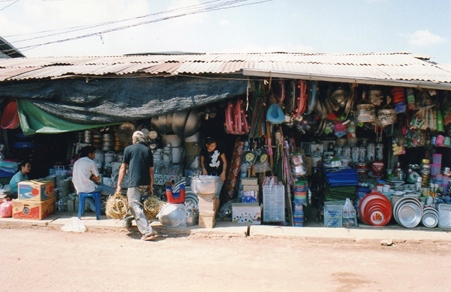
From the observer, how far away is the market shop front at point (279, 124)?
21.8 ft

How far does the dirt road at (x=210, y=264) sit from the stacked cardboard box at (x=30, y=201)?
0.54m

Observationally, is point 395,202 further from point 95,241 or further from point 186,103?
point 95,241

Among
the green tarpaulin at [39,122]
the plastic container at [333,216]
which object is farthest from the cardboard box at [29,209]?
the plastic container at [333,216]

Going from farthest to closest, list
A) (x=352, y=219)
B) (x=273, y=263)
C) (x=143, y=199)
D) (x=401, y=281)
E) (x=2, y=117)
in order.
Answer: (x=2, y=117), (x=352, y=219), (x=143, y=199), (x=273, y=263), (x=401, y=281)

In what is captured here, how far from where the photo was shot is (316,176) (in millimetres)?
7844

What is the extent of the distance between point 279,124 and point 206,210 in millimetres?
2352

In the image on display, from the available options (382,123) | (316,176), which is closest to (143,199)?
(316,176)

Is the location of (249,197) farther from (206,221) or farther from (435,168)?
(435,168)

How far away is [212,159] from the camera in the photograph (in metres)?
7.00

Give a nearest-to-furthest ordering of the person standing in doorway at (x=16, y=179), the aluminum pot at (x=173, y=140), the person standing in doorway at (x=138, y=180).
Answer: the person standing in doorway at (x=138, y=180), the person standing in doorway at (x=16, y=179), the aluminum pot at (x=173, y=140)

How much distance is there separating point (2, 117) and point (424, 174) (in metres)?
9.07

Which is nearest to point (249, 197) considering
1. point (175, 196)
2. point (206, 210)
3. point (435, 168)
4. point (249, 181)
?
point (249, 181)

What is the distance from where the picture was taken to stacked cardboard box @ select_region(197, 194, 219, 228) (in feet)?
20.6

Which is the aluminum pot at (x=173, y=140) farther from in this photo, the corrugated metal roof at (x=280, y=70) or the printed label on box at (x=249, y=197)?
the printed label on box at (x=249, y=197)
